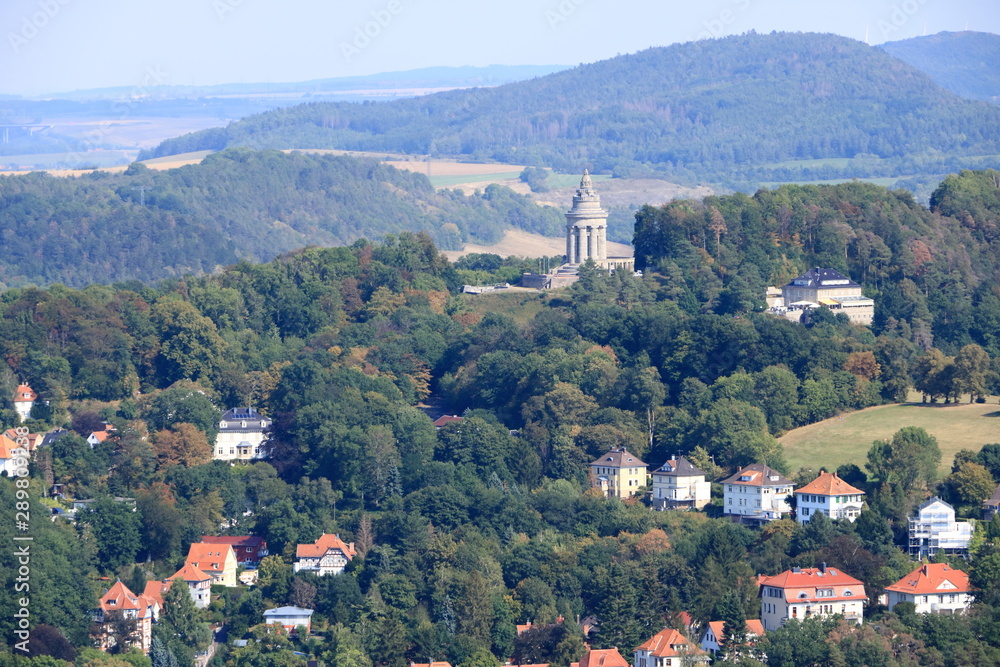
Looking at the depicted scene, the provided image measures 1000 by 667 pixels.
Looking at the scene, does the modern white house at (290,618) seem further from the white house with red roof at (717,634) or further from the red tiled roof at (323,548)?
the white house with red roof at (717,634)

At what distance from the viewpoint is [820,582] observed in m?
57.3

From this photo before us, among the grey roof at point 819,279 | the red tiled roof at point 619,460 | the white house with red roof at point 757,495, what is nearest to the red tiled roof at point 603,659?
the white house with red roof at point 757,495

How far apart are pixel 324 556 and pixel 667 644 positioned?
12.8m

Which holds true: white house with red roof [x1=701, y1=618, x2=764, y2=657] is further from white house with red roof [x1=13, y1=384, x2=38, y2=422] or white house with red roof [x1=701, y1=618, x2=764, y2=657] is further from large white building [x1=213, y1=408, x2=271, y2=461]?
white house with red roof [x1=13, y1=384, x2=38, y2=422]

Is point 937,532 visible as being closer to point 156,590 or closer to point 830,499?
point 830,499

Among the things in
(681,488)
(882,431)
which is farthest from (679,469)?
(882,431)

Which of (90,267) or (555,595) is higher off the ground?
(555,595)

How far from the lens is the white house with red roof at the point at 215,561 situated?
64.1 metres

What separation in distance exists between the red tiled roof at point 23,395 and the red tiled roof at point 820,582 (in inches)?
1308

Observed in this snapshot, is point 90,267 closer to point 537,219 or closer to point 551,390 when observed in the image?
point 537,219

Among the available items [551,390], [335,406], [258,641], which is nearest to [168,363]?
[335,406]

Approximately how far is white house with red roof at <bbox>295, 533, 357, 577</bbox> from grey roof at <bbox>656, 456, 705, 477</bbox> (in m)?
10.5

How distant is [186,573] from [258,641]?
571cm

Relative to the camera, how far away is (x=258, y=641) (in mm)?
58531
